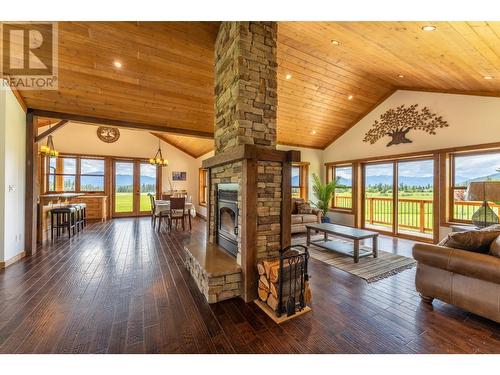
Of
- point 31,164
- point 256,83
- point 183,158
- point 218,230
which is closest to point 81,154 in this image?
point 183,158

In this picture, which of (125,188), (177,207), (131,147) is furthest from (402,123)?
(125,188)

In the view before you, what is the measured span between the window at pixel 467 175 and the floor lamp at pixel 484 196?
132 centimetres

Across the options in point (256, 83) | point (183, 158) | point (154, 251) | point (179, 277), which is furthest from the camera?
point (183, 158)

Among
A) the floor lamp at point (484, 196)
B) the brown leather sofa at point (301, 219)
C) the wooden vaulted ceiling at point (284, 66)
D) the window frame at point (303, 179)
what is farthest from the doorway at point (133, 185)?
the floor lamp at point (484, 196)

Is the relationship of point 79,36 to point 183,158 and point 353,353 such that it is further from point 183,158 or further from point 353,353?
point 183,158

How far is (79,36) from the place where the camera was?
310 cm

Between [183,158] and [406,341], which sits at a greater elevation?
[183,158]

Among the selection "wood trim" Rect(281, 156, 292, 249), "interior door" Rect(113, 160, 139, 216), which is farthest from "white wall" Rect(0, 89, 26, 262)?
"interior door" Rect(113, 160, 139, 216)

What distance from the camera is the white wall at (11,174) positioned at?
10.6 ft

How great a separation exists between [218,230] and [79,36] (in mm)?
3408

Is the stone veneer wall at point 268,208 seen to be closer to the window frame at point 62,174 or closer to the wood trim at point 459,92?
the wood trim at point 459,92

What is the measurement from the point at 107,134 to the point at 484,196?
34.0 feet

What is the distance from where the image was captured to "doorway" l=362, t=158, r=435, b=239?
533cm

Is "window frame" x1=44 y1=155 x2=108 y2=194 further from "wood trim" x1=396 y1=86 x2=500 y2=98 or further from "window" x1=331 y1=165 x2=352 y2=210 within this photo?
"wood trim" x1=396 y1=86 x2=500 y2=98
